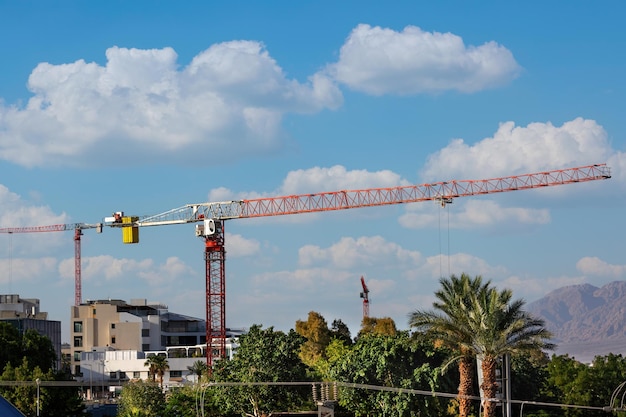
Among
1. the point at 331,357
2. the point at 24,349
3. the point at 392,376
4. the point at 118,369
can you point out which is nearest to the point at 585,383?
the point at 392,376

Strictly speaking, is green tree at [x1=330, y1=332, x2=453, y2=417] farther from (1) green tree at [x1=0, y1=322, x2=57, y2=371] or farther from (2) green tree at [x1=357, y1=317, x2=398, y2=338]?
(2) green tree at [x1=357, y1=317, x2=398, y2=338]

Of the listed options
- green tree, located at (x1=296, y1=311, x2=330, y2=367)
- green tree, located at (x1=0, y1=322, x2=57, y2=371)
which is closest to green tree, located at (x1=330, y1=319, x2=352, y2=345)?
green tree, located at (x1=296, y1=311, x2=330, y2=367)

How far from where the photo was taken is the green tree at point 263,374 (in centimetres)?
9225

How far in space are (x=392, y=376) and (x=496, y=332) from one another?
68.1 feet

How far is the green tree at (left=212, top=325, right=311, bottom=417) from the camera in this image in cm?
9225

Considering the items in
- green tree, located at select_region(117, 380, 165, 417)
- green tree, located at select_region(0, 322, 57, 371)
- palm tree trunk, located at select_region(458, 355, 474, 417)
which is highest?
green tree, located at select_region(0, 322, 57, 371)

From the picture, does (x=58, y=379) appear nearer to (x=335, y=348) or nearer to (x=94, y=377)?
(x=335, y=348)

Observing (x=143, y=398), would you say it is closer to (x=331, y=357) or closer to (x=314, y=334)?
(x=331, y=357)

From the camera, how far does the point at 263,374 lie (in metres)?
93.3

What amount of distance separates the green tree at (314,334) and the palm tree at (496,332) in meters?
76.4

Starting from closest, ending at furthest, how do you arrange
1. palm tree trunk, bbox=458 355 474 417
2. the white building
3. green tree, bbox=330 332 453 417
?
palm tree trunk, bbox=458 355 474 417
green tree, bbox=330 332 453 417
the white building

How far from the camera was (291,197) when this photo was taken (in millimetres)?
189000

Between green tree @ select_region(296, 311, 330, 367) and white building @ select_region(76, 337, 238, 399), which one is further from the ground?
green tree @ select_region(296, 311, 330, 367)

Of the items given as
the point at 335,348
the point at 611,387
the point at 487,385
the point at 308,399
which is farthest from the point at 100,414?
the point at 487,385
